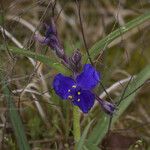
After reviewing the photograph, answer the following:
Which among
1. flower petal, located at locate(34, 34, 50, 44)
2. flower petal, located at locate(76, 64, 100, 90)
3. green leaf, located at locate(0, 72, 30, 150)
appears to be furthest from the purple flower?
green leaf, located at locate(0, 72, 30, 150)

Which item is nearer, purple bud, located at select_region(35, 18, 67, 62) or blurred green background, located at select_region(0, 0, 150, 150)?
purple bud, located at select_region(35, 18, 67, 62)

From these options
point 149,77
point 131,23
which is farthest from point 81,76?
point 149,77

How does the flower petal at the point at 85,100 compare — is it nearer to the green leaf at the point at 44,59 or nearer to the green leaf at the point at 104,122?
the green leaf at the point at 44,59

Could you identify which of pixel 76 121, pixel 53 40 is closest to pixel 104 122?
pixel 76 121

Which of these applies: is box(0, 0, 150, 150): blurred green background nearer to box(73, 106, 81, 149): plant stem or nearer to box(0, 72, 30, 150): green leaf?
box(0, 72, 30, 150): green leaf

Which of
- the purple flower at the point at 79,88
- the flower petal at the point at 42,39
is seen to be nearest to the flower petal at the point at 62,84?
the purple flower at the point at 79,88

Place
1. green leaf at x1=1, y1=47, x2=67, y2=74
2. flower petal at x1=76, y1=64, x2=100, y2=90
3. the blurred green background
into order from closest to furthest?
flower petal at x1=76, y1=64, x2=100, y2=90, green leaf at x1=1, y1=47, x2=67, y2=74, the blurred green background
